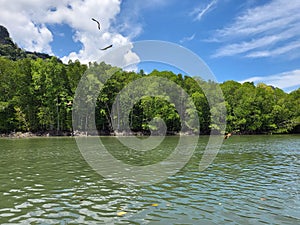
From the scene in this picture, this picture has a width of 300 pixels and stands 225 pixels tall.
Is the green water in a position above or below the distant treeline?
below

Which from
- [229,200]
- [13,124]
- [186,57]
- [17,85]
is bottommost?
[229,200]

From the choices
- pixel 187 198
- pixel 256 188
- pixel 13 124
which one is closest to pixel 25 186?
pixel 187 198

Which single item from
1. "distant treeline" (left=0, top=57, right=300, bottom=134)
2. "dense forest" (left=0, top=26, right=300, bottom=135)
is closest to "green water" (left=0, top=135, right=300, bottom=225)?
"distant treeline" (left=0, top=57, right=300, bottom=134)

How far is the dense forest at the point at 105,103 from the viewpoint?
6844 cm

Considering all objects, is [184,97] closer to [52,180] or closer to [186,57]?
[186,57]

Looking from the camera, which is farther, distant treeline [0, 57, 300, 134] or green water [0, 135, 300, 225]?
distant treeline [0, 57, 300, 134]

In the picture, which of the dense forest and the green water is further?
the dense forest

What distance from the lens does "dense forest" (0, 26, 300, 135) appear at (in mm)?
68438

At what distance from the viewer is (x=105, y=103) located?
7662 cm

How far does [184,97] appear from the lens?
279ft

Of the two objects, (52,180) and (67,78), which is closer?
(52,180)

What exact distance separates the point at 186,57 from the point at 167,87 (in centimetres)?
5525

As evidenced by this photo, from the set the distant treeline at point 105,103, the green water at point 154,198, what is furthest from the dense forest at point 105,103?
the green water at point 154,198

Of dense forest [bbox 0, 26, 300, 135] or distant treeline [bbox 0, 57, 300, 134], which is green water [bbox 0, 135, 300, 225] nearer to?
distant treeline [bbox 0, 57, 300, 134]
